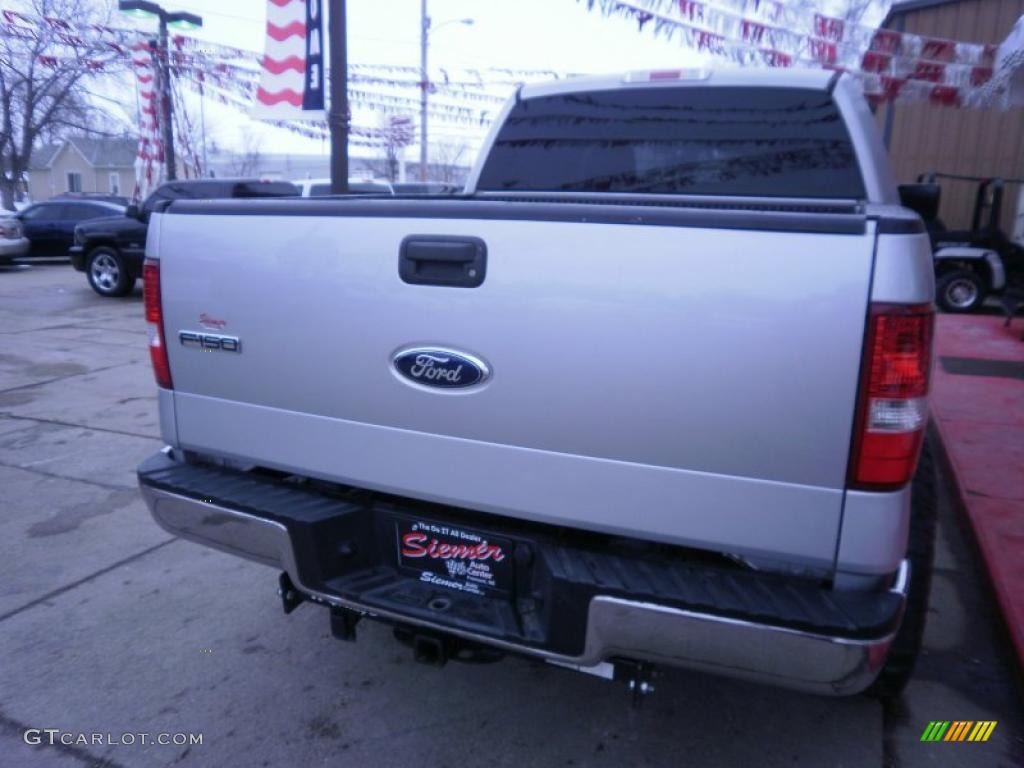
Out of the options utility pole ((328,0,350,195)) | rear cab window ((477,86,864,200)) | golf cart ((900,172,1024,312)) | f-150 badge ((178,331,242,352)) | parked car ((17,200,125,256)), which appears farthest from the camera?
parked car ((17,200,125,256))

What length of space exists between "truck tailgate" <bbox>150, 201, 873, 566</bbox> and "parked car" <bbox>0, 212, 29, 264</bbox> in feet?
56.0

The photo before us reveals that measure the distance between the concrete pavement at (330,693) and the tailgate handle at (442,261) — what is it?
155 centimetres

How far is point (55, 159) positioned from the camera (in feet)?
222

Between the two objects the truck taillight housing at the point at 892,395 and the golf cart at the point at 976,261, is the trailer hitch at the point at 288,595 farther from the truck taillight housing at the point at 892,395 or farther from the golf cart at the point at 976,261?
the golf cart at the point at 976,261

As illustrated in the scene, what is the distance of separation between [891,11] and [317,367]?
49.9 feet

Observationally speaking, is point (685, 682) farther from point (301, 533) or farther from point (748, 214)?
point (748, 214)

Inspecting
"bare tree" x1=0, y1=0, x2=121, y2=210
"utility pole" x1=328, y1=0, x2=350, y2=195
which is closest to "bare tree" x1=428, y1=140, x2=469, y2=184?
"bare tree" x1=0, y1=0, x2=121, y2=210

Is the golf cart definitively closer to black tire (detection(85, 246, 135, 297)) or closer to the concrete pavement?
the concrete pavement

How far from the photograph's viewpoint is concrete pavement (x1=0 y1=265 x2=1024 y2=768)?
2.61 meters

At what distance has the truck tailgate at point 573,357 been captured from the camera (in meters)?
1.82

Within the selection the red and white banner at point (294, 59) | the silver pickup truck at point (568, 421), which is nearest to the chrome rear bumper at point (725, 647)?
the silver pickup truck at point (568, 421)

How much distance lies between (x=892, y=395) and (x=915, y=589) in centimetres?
94

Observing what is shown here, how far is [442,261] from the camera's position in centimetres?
213

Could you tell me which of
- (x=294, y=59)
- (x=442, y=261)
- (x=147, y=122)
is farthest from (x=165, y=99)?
(x=442, y=261)
